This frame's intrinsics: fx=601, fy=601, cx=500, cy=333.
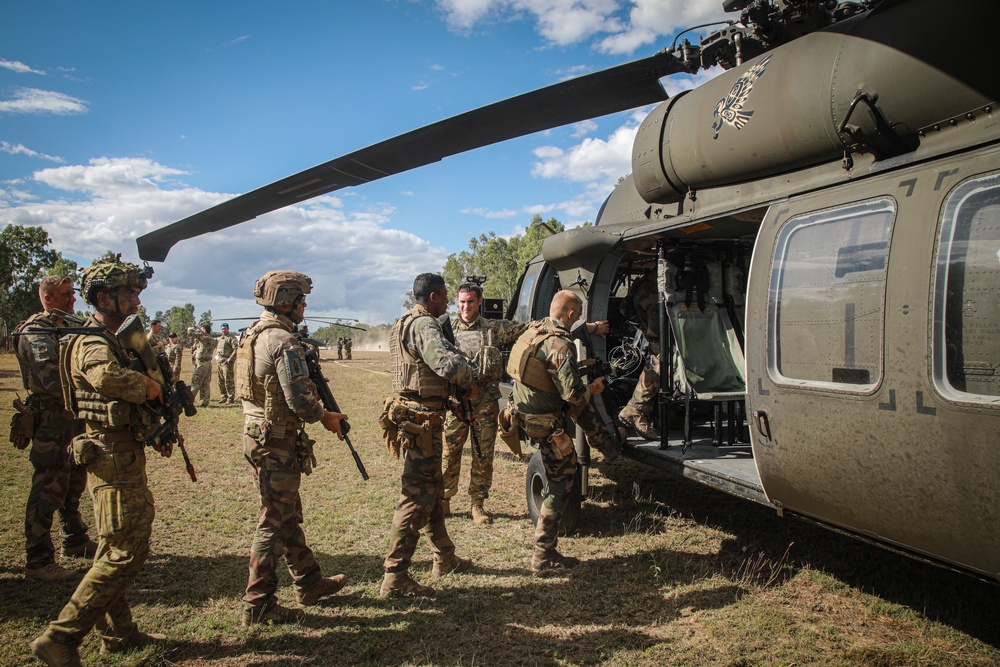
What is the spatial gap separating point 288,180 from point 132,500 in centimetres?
299

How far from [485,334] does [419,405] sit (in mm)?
2180

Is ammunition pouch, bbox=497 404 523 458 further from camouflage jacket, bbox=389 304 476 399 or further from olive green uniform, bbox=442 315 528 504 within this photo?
camouflage jacket, bbox=389 304 476 399

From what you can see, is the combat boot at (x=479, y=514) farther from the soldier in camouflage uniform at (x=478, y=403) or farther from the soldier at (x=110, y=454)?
the soldier at (x=110, y=454)

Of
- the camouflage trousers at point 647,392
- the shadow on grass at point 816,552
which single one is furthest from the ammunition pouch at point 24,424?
the camouflage trousers at point 647,392

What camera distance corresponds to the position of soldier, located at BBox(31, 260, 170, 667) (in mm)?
3102

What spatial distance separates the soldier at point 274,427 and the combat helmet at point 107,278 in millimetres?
712

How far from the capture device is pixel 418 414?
157 inches

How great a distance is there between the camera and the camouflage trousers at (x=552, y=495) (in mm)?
4324

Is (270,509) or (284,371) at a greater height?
(284,371)

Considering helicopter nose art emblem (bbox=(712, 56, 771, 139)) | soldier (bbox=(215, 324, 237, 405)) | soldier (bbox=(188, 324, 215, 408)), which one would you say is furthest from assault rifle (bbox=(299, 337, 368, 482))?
soldier (bbox=(215, 324, 237, 405))

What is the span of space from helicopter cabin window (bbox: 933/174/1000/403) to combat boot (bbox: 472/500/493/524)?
3843 millimetres

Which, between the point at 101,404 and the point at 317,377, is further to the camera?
the point at 317,377

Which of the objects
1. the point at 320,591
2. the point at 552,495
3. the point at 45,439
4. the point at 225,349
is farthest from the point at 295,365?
the point at 225,349

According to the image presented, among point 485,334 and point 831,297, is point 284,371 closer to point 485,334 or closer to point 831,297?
point 485,334
